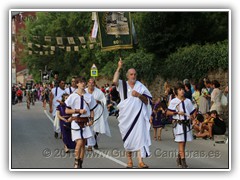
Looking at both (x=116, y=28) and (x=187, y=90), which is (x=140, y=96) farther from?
(x=116, y=28)

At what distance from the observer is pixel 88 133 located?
1313 cm

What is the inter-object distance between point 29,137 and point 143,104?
8.90 m

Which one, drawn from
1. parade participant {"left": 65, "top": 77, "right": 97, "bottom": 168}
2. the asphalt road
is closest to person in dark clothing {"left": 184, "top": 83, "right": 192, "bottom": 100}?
the asphalt road

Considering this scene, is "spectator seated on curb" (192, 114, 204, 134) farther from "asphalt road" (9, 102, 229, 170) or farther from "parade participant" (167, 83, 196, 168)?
"parade participant" (167, 83, 196, 168)

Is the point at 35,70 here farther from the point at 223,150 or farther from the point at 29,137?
the point at 223,150

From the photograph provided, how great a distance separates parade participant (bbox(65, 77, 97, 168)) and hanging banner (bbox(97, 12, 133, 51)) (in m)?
4.94

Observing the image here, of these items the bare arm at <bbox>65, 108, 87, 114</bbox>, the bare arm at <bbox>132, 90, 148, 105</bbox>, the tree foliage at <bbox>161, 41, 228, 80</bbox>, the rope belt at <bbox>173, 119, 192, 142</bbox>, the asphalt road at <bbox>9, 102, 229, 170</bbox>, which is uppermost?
the tree foliage at <bbox>161, 41, 228, 80</bbox>

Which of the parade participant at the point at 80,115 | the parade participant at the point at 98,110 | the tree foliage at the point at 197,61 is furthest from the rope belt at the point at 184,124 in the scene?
the tree foliage at the point at 197,61

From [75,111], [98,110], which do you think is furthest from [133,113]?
[98,110]

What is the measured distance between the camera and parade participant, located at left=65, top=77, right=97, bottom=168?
13023 millimetres

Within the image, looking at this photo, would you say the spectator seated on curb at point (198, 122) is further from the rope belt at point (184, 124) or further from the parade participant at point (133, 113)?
the parade participant at point (133, 113)

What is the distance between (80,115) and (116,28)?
11.1 metres

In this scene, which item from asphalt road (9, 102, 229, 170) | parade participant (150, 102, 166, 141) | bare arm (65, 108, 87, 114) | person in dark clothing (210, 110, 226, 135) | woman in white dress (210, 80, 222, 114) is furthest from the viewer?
woman in white dress (210, 80, 222, 114)

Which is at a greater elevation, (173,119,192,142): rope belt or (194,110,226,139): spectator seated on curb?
(173,119,192,142): rope belt
